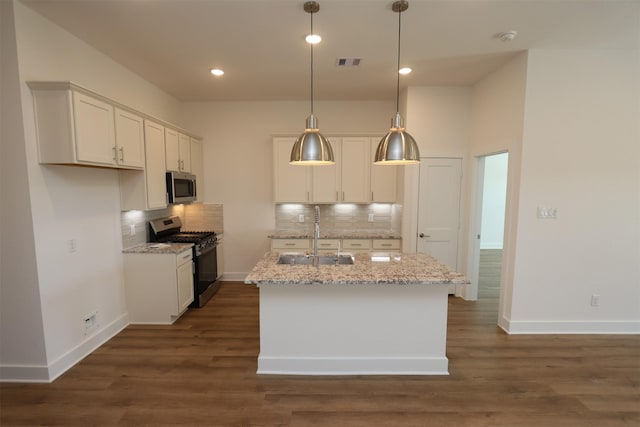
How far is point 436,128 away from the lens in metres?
4.21

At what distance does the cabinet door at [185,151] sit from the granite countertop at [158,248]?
115 centimetres

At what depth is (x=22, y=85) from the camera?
2.29 metres

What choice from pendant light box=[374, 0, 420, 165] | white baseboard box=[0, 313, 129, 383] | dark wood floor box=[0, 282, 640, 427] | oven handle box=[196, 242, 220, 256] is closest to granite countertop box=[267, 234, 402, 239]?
oven handle box=[196, 242, 220, 256]

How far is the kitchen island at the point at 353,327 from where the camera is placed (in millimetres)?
2535

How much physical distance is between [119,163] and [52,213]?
0.73 metres

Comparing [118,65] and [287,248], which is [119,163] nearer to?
[118,65]

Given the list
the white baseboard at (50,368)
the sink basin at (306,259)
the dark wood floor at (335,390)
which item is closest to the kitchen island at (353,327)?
the dark wood floor at (335,390)

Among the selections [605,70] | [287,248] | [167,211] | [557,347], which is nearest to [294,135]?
[287,248]

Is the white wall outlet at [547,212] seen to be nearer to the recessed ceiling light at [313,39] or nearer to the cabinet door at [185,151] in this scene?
the recessed ceiling light at [313,39]

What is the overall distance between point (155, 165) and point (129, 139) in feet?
1.67

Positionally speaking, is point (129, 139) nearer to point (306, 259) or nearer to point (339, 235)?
point (306, 259)

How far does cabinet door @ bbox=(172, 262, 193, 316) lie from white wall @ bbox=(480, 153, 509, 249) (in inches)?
292

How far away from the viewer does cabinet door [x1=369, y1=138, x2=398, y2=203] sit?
183 inches

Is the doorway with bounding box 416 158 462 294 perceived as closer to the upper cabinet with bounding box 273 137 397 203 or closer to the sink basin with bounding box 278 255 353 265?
the upper cabinet with bounding box 273 137 397 203
